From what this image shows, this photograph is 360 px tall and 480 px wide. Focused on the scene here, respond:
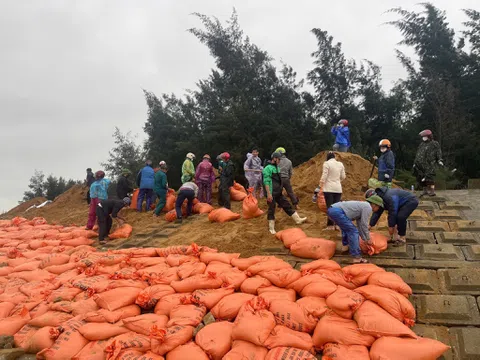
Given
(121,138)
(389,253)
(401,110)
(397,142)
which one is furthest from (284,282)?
(121,138)

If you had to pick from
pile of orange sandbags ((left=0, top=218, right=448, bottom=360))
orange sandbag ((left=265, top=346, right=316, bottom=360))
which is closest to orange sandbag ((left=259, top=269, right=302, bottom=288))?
pile of orange sandbags ((left=0, top=218, right=448, bottom=360))

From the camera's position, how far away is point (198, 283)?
3832mm

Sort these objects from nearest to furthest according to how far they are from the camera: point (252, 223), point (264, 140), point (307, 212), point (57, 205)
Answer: point (252, 223), point (307, 212), point (57, 205), point (264, 140)

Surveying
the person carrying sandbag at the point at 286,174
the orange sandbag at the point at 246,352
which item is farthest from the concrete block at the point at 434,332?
the person carrying sandbag at the point at 286,174

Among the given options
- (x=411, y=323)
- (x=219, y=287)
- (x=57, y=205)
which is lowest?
(x=411, y=323)

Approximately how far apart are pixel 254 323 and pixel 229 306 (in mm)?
461

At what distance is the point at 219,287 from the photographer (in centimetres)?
386

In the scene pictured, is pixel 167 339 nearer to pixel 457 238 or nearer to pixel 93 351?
pixel 93 351

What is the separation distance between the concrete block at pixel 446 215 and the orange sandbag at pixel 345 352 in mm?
3737

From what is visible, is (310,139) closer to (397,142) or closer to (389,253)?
(397,142)

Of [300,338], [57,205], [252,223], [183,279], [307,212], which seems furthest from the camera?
[57,205]

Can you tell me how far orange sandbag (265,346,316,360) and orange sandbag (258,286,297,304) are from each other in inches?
22.2

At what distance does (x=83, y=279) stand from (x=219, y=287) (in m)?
1.77

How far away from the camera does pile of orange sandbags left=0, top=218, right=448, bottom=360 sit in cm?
286
